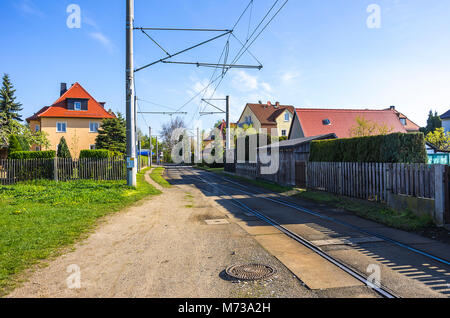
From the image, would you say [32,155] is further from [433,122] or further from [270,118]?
[433,122]

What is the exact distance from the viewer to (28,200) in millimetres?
13164

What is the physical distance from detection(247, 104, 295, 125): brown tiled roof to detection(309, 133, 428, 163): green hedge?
4571 cm

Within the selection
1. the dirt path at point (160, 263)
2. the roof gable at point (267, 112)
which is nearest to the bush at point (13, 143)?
the dirt path at point (160, 263)

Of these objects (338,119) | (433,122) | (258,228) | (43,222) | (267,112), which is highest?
(267,112)

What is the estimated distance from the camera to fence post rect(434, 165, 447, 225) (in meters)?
8.05

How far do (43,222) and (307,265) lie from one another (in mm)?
7045

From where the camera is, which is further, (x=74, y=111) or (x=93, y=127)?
(x=93, y=127)

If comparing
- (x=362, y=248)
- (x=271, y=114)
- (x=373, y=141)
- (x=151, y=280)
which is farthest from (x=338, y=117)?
(x=151, y=280)

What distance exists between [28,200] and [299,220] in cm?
1090

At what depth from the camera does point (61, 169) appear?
70.8 ft

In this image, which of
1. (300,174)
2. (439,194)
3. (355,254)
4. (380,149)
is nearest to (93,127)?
(300,174)

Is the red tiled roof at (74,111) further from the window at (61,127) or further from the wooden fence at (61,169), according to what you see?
the wooden fence at (61,169)

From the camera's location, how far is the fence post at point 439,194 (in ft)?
26.4
